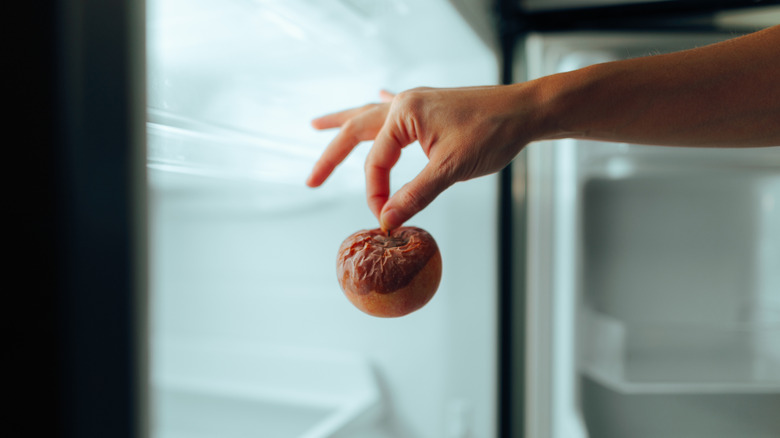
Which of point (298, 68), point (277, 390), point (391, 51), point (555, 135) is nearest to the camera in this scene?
point (555, 135)

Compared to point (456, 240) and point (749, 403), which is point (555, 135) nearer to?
point (456, 240)

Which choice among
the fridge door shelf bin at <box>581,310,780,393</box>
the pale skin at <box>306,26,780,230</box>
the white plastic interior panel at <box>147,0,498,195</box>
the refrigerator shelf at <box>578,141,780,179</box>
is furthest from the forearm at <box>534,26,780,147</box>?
the fridge door shelf bin at <box>581,310,780,393</box>

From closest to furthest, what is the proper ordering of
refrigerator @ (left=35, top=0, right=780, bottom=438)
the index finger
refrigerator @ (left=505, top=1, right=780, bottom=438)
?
the index finger < refrigerator @ (left=35, top=0, right=780, bottom=438) < refrigerator @ (left=505, top=1, right=780, bottom=438)

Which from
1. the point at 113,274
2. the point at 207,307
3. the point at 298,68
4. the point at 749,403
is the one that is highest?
the point at 298,68

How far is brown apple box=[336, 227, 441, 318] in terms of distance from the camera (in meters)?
0.50

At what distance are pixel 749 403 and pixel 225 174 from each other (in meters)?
1.45

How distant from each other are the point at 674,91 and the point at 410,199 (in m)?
0.33

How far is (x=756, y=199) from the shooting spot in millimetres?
1319

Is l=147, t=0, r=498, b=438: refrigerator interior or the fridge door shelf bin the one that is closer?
l=147, t=0, r=498, b=438: refrigerator interior

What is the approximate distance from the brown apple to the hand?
1.2 inches

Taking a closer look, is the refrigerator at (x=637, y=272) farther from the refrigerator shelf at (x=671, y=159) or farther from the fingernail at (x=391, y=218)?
the fingernail at (x=391, y=218)

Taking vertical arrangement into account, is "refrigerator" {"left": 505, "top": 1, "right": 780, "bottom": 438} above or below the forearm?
below

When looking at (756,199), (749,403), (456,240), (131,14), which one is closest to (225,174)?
(131,14)

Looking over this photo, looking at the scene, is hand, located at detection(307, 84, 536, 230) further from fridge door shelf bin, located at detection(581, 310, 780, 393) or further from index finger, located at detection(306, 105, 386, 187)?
fridge door shelf bin, located at detection(581, 310, 780, 393)
